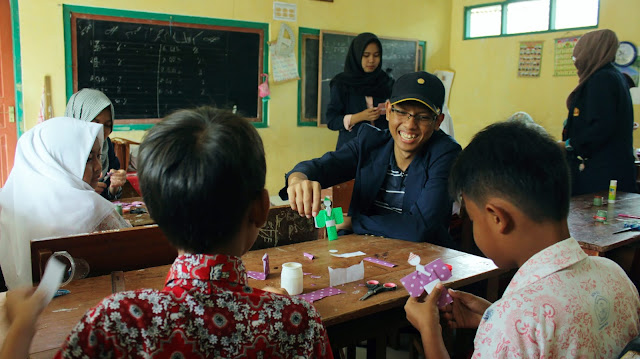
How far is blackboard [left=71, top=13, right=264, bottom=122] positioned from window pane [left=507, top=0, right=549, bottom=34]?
3362mm

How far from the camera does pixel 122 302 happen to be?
85 cm

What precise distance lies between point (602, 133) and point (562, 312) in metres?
3.17

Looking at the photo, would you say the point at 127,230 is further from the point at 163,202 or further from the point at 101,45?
the point at 101,45

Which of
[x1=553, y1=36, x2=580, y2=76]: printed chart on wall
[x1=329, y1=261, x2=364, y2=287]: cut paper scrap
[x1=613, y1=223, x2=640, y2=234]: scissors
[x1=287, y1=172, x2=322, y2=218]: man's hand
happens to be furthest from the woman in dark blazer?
[x1=329, y1=261, x2=364, y2=287]: cut paper scrap

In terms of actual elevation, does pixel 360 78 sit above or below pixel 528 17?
below

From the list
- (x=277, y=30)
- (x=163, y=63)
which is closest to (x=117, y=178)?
(x=163, y=63)

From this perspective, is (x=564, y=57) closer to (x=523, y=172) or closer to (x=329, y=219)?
(x=329, y=219)

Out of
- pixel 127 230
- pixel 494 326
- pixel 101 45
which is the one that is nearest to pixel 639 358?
pixel 494 326

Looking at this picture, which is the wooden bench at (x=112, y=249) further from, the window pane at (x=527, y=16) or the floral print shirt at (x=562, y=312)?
the window pane at (x=527, y=16)

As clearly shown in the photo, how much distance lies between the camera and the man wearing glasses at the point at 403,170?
2270mm

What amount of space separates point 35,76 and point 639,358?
5.19 metres

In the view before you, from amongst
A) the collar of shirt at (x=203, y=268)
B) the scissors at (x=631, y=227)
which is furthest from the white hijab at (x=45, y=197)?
the scissors at (x=631, y=227)

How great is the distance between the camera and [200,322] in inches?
34.9

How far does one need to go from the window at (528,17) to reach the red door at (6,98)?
18.7 ft
